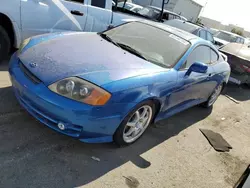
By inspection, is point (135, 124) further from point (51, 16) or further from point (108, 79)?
point (51, 16)

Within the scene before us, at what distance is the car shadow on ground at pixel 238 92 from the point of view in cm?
741

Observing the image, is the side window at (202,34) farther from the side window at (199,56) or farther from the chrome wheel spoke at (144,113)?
the chrome wheel spoke at (144,113)

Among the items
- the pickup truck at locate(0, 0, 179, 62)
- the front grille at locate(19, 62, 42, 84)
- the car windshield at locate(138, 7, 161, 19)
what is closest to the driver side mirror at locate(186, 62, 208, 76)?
the pickup truck at locate(0, 0, 179, 62)

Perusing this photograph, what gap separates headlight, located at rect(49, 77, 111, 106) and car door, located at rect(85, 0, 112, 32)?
3060mm

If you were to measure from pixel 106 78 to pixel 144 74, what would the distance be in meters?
0.53

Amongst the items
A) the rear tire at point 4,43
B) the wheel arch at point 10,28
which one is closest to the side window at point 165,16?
the wheel arch at point 10,28

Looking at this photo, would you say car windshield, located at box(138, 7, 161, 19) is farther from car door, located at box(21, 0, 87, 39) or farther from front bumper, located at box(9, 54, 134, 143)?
front bumper, located at box(9, 54, 134, 143)

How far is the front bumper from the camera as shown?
2.63 meters

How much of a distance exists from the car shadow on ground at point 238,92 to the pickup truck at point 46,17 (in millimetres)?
4021

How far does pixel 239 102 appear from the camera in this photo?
273 inches

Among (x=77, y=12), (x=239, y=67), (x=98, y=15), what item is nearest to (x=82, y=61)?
(x=77, y=12)

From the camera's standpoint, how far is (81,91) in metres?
2.67

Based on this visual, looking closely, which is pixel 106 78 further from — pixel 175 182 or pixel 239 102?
pixel 239 102

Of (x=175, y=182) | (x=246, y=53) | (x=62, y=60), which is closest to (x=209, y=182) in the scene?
(x=175, y=182)
